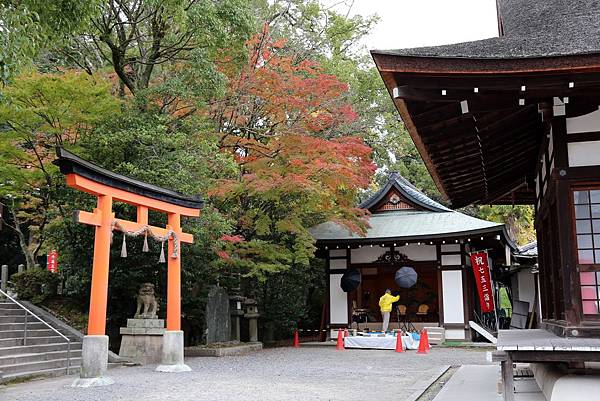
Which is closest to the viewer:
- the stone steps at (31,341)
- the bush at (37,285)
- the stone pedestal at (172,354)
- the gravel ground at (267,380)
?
the gravel ground at (267,380)

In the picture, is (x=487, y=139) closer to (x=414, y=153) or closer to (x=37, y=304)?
(x=37, y=304)

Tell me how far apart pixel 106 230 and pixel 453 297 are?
42.2 ft

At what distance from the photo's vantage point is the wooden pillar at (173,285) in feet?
40.5

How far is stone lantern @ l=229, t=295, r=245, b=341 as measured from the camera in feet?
58.1

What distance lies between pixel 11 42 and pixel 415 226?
52.8 feet

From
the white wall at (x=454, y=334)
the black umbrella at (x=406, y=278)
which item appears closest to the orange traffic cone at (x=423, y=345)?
the black umbrella at (x=406, y=278)

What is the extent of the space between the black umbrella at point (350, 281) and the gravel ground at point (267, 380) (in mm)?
4993

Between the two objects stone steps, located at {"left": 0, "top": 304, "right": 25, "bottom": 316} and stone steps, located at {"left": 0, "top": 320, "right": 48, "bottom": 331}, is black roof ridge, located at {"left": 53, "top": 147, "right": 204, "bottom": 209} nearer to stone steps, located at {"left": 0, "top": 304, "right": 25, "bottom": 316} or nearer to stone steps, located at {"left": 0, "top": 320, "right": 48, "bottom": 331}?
stone steps, located at {"left": 0, "top": 320, "right": 48, "bottom": 331}

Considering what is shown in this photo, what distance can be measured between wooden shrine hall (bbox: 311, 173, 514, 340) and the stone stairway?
9829mm

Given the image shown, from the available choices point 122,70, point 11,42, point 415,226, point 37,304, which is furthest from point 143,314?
point 415,226

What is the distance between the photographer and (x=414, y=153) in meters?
30.5

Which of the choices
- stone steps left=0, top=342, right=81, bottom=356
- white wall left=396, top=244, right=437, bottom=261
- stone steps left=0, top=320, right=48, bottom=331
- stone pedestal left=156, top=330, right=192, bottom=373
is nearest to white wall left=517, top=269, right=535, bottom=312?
white wall left=396, top=244, right=437, bottom=261

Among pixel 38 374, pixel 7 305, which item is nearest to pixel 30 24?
pixel 38 374

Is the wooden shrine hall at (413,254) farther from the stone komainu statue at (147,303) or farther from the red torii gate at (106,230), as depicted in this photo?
the red torii gate at (106,230)
